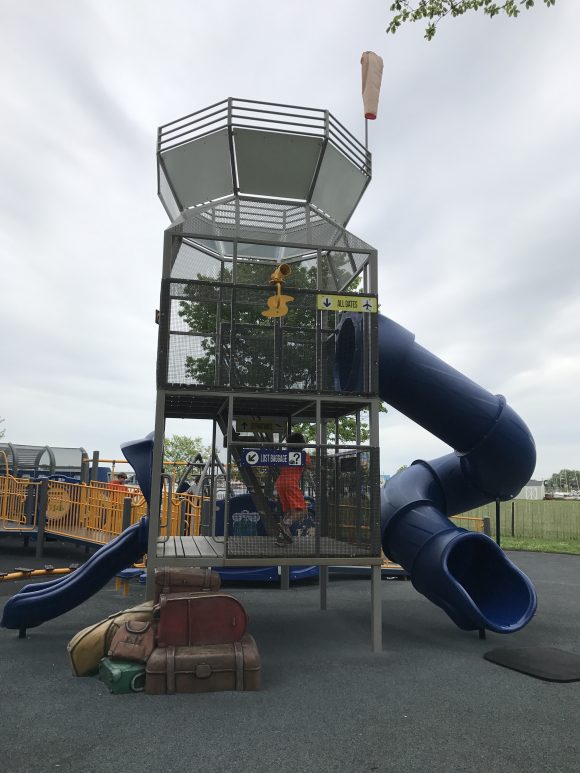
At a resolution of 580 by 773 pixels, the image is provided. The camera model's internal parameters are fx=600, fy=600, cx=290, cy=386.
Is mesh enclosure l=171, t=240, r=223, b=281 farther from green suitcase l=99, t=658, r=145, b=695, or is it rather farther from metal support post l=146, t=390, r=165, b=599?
green suitcase l=99, t=658, r=145, b=695

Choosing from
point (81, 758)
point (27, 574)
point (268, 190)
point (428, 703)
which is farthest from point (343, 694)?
point (268, 190)

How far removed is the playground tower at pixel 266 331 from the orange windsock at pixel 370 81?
0.47 metres

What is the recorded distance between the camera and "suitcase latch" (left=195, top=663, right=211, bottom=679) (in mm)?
5684

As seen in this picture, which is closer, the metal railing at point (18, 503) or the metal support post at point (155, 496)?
the metal support post at point (155, 496)

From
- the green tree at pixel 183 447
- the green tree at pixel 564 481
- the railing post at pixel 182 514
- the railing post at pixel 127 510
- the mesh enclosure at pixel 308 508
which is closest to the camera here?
the mesh enclosure at pixel 308 508

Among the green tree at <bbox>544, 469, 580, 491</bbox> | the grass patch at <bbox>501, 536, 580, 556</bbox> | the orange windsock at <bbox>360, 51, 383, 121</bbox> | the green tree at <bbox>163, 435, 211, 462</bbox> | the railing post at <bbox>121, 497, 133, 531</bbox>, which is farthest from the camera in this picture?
the green tree at <bbox>544, 469, 580, 491</bbox>

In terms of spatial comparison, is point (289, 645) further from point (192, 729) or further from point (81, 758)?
point (81, 758)

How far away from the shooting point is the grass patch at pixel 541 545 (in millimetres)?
19906

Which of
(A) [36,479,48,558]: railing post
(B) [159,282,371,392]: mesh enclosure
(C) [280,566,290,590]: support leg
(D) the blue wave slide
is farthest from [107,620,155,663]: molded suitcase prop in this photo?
(A) [36,479,48,558]: railing post

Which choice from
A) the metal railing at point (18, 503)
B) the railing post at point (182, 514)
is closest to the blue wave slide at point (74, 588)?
the railing post at point (182, 514)

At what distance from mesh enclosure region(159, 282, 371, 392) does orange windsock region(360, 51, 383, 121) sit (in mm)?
3463

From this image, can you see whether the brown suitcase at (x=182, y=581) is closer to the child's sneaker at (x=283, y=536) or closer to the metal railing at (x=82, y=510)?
the child's sneaker at (x=283, y=536)

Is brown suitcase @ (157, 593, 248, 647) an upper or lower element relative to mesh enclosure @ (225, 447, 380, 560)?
lower

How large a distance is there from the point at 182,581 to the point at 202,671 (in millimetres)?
1348
